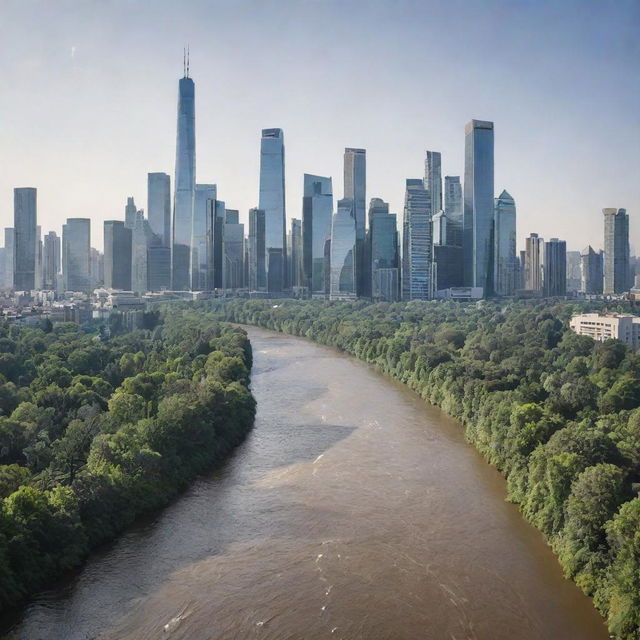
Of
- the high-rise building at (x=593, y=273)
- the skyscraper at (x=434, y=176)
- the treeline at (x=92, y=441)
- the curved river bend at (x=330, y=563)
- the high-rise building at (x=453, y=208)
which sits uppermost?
the skyscraper at (x=434, y=176)

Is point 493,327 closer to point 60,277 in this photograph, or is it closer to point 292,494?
point 292,494

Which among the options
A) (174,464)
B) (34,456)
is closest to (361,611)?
(174,464)

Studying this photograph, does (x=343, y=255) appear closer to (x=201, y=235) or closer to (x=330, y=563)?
(x=201, y=235)

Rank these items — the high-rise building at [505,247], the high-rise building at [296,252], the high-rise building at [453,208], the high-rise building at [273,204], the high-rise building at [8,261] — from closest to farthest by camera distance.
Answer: the high-rise building at [453,208]
the high-rise building at [505,247]
the high-rise building at [273,204]
the high-rise building at [296,252]
the high-rise building at [8,261]

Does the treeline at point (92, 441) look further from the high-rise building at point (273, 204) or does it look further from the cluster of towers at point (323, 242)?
the high-rise building at point (273, 204)

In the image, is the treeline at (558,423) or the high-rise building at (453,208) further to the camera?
the high-rise building at (453,208)

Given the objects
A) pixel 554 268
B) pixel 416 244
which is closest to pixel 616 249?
pixel 554 268

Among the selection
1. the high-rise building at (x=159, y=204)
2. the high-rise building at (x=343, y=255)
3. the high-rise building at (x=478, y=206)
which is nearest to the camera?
the high-rise building at (x=478, y=206)

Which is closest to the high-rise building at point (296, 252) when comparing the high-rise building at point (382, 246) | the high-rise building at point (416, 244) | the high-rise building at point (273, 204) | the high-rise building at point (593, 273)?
the high-rise building at point (273, 204)
